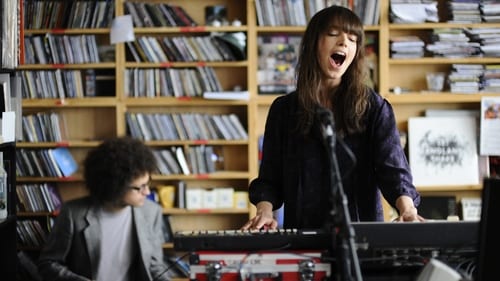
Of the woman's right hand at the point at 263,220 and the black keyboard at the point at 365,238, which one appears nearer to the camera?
the black keyboard at the point at 365,238

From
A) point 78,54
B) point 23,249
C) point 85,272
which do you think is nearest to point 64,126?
point 78,54

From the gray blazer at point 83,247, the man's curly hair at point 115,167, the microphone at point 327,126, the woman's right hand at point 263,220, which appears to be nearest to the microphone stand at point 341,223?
the microphone at point 327,126

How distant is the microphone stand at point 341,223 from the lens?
53.2 inches

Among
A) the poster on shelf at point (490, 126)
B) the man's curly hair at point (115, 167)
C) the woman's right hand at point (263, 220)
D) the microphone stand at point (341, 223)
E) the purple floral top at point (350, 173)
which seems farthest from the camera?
the poster on shelf at point (490, 126)

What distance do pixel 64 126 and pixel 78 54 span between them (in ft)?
1.57

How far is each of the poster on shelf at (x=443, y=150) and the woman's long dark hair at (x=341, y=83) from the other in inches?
114

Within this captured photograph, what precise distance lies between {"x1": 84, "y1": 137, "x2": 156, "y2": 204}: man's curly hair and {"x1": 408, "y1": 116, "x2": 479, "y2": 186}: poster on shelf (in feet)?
7.00

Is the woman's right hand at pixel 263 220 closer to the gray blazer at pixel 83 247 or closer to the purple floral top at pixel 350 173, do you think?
the purple floral top at pixel 350 173

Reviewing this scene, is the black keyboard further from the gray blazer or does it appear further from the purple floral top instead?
the gray blazer

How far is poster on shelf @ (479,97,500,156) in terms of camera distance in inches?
187

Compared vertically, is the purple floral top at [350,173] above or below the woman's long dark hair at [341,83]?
below

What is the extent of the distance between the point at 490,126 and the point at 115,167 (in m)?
2.58

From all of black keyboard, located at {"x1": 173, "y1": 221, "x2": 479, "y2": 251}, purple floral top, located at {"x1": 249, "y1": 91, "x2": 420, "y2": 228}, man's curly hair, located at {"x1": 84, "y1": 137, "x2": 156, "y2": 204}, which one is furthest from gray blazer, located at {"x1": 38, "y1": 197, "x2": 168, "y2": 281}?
black keyboard, located at {"x1": 173, "y1": 221, "x2": 479, "y2": 251}

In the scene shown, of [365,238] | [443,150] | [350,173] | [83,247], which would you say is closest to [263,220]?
[350,173]
